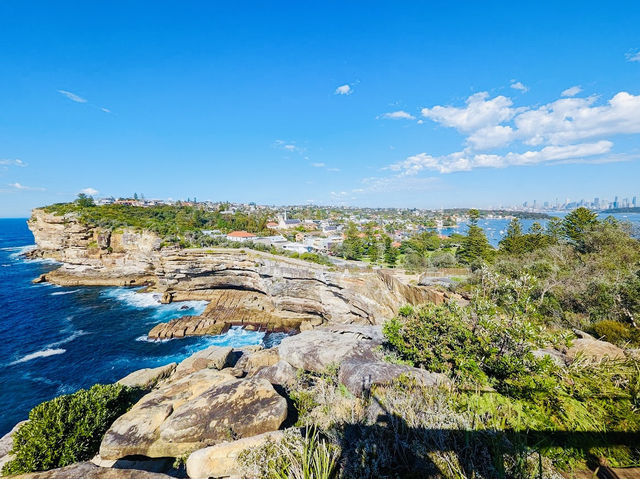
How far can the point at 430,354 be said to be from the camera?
20.0 ft

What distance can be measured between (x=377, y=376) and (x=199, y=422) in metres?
3.83

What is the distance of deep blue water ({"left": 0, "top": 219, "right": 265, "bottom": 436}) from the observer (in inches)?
594

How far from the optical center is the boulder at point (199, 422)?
5047 mm

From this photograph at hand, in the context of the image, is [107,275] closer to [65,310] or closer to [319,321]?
[65,310]

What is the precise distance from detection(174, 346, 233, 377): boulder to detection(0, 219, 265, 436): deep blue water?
275 inches

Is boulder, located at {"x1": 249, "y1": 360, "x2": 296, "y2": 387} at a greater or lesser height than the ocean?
greater

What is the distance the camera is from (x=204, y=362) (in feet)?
39.3

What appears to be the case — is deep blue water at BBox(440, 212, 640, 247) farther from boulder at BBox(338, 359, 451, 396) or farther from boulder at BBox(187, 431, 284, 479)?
boulder at BBox(187, 431, 284, 479)

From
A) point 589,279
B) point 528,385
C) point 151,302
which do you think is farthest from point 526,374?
point 151,302

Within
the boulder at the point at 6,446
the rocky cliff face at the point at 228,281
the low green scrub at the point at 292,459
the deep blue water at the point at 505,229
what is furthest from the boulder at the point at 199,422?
the deep blue water at the point at 505,229

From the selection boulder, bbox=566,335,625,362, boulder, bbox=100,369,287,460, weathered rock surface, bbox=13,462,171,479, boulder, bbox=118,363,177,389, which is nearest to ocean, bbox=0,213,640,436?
boulder, bbox=118,363,177,389

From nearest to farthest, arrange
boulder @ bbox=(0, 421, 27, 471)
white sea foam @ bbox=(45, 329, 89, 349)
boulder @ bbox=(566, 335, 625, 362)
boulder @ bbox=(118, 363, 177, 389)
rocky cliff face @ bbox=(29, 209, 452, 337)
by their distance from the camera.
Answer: boulder @ bbox=(0, 421, 27, 471), boulder @ bbox=(566, 335, 625, 362), boulder @ bbox=(118, 363, 177, 389), white sea foam @ bbox=(45, 329, 89, 349), rocky cliff face @ bbox=(29, 209, 452, 337)

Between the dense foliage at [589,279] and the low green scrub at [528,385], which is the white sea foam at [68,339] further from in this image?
the dense foliage at [589,279]

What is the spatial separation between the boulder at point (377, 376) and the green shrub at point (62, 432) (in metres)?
6.06
